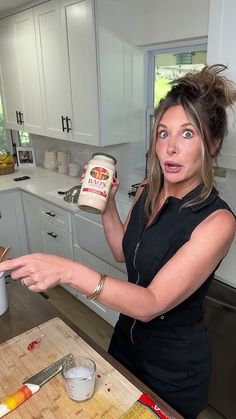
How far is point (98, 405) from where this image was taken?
71cm

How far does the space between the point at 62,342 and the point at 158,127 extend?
0.67 meters

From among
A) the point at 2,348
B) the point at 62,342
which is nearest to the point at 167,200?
the point at 62,342

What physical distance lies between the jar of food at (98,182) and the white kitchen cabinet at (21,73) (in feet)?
6.74

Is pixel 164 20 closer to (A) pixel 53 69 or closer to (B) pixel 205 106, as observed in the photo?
(A) pixel 53 69

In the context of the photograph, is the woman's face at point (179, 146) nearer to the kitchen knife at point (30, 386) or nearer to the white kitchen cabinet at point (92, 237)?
the kitchen knife at point (30, 386)

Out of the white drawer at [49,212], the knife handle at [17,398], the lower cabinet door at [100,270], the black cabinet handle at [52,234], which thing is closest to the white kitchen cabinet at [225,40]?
the knife handle at [17,398]

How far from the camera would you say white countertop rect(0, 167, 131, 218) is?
236 centimetres

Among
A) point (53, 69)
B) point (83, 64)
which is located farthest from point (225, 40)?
point (53, 69)

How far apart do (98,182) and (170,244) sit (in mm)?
267

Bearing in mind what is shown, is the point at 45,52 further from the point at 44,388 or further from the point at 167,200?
the point at 44,388

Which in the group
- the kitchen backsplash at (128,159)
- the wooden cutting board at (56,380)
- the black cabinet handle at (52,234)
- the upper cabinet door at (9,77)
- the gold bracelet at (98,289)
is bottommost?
the black cabinet handle at (52,234)

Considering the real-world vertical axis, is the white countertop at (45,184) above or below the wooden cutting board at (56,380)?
below

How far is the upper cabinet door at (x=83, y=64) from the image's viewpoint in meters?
2.03

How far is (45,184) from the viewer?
9.47 feet
